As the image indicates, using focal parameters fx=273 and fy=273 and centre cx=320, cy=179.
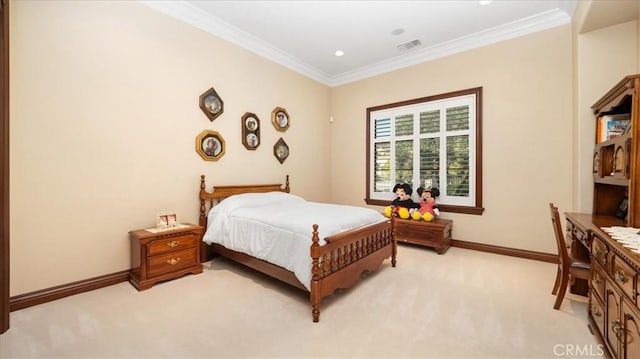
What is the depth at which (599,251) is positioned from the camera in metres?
1.87

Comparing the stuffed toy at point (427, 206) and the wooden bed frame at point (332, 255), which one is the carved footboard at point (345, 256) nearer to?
the wooden bed frame at point (332, 255)

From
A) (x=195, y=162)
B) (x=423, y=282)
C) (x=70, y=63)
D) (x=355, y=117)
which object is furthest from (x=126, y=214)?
(x=355, y=117)

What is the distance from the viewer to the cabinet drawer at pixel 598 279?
1.83m

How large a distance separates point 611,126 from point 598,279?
5.67 ft

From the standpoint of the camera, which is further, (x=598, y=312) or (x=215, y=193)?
(x=215, y=193)

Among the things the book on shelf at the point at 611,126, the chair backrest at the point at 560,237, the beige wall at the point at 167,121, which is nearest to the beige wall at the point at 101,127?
the beige wall at the point at 167,121

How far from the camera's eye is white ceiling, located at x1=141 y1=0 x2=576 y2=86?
3430mm

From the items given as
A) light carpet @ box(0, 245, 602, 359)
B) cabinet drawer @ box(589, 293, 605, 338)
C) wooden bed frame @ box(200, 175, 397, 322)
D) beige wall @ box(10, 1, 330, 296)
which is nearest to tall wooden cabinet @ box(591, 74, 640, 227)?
cabinet drawer @ box(589, 293, 605, 338)

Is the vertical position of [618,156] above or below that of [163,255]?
above

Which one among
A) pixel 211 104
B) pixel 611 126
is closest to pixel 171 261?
pixel 211 104

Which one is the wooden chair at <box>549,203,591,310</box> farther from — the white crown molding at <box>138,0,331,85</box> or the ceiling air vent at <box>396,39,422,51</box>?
the white crown molding at <box>138,0,331,85</box>

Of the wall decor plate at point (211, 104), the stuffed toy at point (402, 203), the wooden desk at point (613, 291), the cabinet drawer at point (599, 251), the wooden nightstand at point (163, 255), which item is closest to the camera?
the wooden desk at point (613, 291)

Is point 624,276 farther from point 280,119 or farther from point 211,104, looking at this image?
point 280,119

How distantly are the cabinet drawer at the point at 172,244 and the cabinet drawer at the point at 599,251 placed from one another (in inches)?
143
